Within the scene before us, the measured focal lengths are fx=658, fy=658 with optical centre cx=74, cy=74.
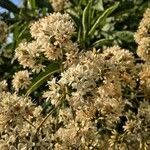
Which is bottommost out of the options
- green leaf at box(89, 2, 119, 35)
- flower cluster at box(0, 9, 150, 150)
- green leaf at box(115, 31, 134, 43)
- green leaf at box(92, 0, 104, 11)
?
flower cluster at box(0, 9, 150, 150)

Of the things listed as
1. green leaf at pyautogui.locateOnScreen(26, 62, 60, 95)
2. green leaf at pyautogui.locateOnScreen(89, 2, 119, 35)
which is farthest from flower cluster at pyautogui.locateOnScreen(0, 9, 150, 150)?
green leaf at pyautogui.locateOnScreen(89, 2, 119, 35)

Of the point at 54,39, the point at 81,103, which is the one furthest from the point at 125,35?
the point at 81,103

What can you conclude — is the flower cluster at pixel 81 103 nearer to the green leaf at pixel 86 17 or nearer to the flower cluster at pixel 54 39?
the flower cluster at pixel 54 39

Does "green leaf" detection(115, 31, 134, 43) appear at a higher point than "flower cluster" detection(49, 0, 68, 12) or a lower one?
lower

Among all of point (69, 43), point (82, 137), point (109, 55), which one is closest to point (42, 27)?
point (69, 43)

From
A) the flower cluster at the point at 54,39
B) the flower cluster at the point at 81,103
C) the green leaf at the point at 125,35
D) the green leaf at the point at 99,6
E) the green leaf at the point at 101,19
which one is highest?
the green leaf at the point at 99,6

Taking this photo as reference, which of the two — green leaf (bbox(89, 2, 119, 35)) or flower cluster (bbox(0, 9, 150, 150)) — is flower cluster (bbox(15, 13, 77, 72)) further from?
green leaf (bbox(89, 2, 119, 35))

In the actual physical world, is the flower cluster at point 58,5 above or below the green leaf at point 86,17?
above

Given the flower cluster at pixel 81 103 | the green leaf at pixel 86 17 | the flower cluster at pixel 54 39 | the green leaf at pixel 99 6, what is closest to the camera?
the flower cluster at pixel 81 103

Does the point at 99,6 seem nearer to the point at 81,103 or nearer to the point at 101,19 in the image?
the point at 101,19

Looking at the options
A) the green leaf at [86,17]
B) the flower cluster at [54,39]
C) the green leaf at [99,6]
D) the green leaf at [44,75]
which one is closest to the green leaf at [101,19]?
the green leaf at [86,17]
